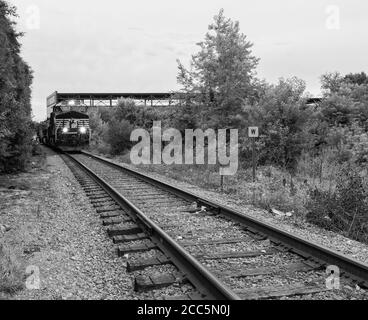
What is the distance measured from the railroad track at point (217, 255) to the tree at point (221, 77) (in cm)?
1086

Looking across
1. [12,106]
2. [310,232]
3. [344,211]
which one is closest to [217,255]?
[310,232]

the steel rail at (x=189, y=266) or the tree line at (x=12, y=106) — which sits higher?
the tree line at (x=12, y=106)

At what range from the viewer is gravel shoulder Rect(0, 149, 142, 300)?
4410 millimetres

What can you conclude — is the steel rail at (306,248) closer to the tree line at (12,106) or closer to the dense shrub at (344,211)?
the dense shrub at (344,211)

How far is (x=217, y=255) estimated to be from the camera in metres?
5.38

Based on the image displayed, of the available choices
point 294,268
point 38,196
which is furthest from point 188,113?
point 294,268

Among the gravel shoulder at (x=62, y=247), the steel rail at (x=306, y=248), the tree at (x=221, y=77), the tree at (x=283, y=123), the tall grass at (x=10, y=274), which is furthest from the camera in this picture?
the tree at (x=221, y=77)

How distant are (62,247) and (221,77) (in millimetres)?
14669

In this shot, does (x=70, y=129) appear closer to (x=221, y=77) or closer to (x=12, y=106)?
(x=221, y=77)

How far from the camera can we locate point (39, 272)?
4.90m

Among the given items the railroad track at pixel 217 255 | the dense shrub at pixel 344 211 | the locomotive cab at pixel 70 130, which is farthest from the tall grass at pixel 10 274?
the locomotive cab at pixel 70 130

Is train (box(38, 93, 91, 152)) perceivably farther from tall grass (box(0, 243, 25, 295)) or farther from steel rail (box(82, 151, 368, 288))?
tall grass (box(0, 243, 25, 295))

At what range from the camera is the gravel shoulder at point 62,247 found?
4.41 metres
